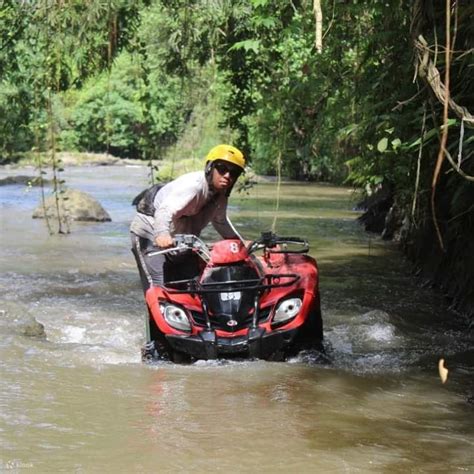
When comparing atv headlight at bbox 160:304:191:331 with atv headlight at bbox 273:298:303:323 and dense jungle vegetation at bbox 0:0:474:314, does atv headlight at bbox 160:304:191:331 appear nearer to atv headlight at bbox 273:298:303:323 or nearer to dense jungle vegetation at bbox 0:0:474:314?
atv headlight at bbox 273:298:303:323

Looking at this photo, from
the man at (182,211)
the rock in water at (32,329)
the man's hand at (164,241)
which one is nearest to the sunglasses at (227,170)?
the man at (182,211)

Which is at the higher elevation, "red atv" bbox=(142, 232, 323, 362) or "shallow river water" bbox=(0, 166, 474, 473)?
"red atv" bbox=(142, 232, 323, 362)

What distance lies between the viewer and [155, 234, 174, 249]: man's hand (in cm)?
687

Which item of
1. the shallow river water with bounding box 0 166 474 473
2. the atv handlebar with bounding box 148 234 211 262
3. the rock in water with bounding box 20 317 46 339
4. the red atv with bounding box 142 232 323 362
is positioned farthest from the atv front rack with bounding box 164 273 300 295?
the rock in water with bounding box 20 317 46 339

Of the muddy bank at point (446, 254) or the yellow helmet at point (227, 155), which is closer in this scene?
the yellow helmet at point (227, 155)

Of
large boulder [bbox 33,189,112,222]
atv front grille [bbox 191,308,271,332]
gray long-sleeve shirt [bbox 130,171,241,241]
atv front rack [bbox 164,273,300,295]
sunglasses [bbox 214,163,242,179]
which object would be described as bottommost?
large boulder [bbox 33,189,112,222]

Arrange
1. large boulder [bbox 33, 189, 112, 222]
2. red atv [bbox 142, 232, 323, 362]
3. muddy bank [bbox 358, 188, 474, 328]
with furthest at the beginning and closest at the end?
large boulder [bbox 33, 189, 112, 222]
muddy bank [bbox 358, 188, 474, 328]
red atv [bbox 142, 232, 323, 362]

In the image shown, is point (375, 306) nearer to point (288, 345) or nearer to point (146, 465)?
point (288, 345)

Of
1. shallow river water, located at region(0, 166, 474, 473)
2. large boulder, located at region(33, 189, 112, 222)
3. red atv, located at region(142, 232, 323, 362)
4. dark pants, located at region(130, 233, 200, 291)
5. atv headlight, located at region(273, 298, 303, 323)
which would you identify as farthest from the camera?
large boulder, located at region(33, 189, 112, 222)

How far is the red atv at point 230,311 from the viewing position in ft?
22.1

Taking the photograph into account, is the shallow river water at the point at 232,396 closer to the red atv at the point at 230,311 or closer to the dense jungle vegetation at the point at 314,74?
the red atv at the point at 230,311

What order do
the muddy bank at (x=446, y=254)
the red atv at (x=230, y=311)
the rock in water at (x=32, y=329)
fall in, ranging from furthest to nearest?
the muddy bank at (x=446, y=254) < the rock in water at (x=32, y=329) < the red atv at (x=230, y=311)

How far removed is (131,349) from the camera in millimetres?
8180

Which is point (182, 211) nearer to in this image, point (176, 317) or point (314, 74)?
point (176, 317)
